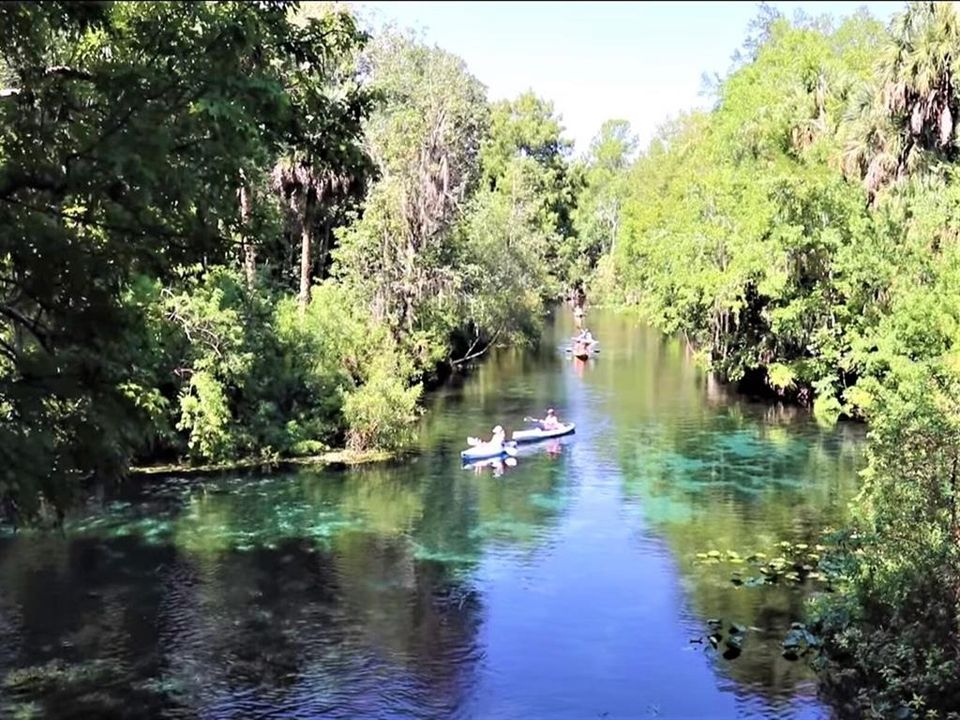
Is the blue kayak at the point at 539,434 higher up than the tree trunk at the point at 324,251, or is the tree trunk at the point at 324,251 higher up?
the tree trunk at the point at 324,251

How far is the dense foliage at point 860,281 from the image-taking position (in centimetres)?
1291

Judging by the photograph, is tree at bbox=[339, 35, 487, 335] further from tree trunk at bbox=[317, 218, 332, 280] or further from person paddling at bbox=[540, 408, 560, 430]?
person paddling at bbox=[540, 408, 560, 430]

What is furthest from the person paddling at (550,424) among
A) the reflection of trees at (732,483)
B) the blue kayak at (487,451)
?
the blue kayak at (487,451)

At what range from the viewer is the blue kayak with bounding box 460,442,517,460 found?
89.1 ft

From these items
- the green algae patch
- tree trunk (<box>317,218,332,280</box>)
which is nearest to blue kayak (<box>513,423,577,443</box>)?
the green algae patch

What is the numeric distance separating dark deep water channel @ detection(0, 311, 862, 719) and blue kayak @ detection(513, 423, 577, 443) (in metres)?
0.90

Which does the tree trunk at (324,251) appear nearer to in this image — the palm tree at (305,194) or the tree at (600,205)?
the palm tree at (305,194)

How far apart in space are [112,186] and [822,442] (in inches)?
999

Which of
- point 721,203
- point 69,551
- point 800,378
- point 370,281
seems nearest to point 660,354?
point 721,203

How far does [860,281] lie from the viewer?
1238 inches

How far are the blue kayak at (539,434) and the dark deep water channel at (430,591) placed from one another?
90cm

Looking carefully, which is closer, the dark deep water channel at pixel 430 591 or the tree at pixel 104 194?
the tree at pixel 104 194

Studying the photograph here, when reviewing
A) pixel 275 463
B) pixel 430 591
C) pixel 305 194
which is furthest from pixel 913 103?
pixel 430 591

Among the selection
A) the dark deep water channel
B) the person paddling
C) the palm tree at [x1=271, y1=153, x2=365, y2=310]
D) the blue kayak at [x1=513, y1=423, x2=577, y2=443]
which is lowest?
the dark deep water channel
